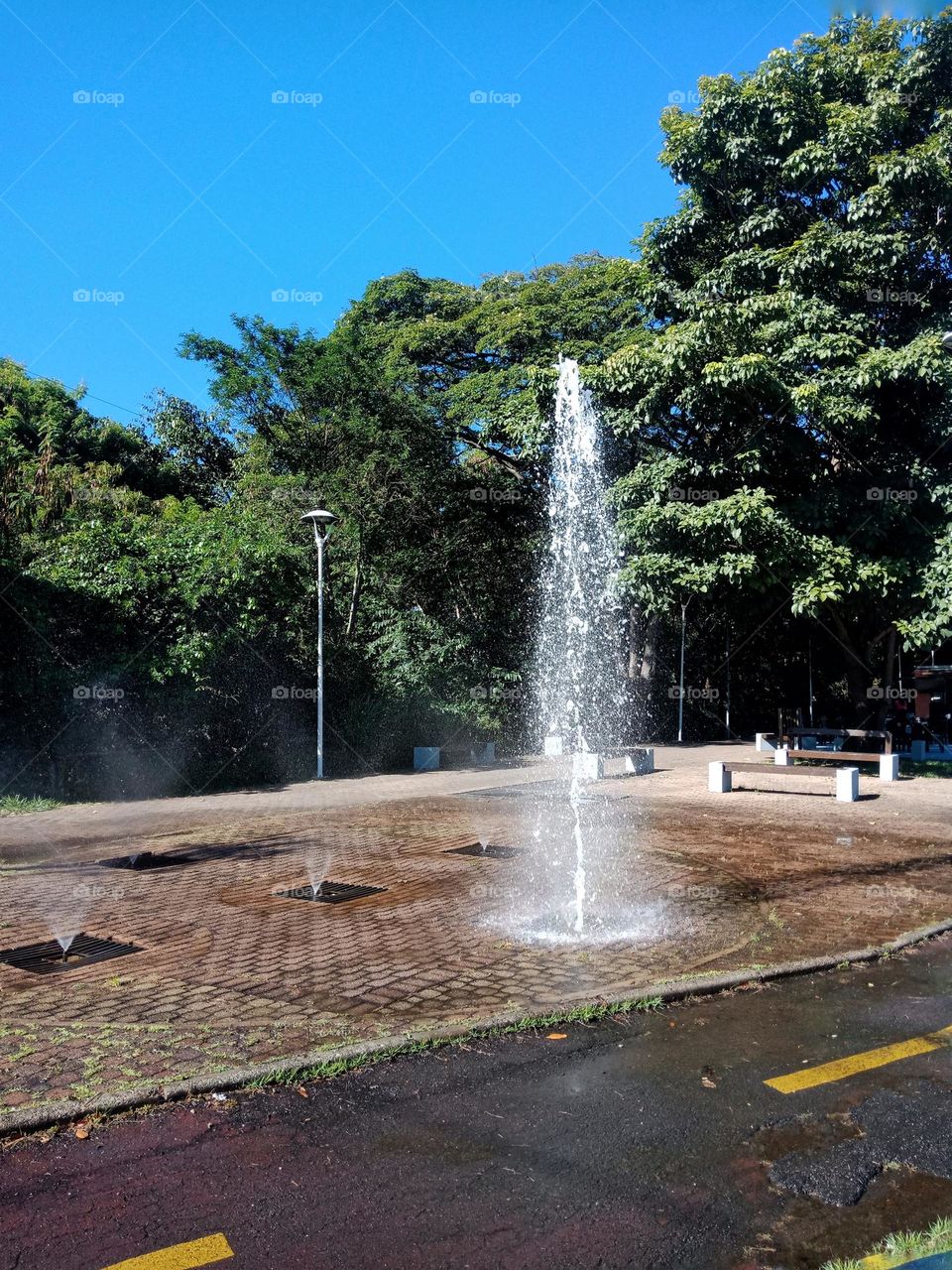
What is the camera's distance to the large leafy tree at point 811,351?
55.8 ft

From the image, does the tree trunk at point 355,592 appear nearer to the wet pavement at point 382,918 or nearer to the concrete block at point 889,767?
the wet pavement at point 382,918

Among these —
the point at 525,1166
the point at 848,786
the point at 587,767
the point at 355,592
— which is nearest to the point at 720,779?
the point at 848,786

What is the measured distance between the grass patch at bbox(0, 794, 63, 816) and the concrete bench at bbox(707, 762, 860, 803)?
10.1 metres

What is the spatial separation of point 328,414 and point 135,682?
9027 millimetres

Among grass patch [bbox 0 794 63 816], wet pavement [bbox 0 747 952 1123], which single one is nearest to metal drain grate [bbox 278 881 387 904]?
wet pavement [bbox 0 747 952 1123]

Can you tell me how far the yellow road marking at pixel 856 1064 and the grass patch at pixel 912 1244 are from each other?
1083 millimetres

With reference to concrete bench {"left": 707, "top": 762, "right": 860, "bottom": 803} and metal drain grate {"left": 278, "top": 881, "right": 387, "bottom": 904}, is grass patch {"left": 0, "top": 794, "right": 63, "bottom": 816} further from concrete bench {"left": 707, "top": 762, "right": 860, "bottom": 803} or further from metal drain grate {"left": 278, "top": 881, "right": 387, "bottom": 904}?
concrete bench {"left": 707, "top": 762, "right": 860, "bottom": 803}

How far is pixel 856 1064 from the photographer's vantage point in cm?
452

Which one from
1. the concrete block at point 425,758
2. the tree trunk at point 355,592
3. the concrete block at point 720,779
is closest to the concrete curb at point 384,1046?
the concrete block at point 720,779

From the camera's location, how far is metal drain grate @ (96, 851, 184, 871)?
9592 millimetres

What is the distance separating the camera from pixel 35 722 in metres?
15.1

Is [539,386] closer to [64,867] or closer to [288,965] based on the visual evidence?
[64,867]

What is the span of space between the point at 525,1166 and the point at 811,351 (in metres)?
16.1

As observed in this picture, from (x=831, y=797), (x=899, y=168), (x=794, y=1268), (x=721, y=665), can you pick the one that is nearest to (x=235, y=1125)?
(x=794, y=1268)
